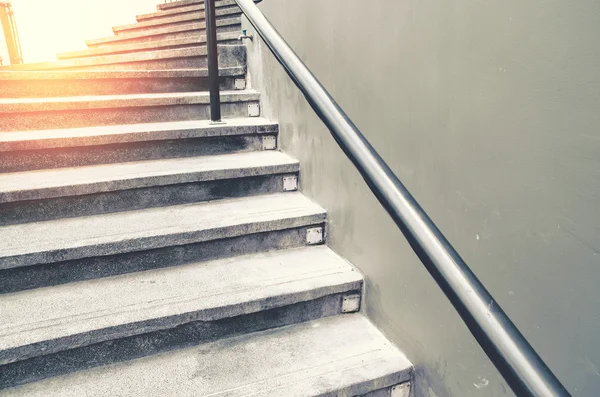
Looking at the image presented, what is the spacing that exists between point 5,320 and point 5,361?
0.15 m

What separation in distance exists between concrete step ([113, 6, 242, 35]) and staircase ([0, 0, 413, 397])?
136 cm

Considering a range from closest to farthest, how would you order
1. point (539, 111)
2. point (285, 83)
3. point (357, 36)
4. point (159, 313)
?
1. point (539, 111)
2. point (159, 313)
3. point (357, 36)
4. point (285, 83)

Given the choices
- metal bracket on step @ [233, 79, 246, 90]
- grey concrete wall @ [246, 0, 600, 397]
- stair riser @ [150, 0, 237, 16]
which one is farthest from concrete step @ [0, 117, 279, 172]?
stair riser @ [150, 0, 237, 16]

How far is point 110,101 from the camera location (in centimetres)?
214

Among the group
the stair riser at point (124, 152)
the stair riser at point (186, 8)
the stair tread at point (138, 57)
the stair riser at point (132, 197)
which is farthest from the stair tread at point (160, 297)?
the stair riser at point (186, 8)

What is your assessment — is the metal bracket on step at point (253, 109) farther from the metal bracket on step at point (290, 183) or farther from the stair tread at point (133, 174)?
the metal bracket on step at point (290, 183)

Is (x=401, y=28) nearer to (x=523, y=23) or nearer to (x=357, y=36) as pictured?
(x=357, y=36)

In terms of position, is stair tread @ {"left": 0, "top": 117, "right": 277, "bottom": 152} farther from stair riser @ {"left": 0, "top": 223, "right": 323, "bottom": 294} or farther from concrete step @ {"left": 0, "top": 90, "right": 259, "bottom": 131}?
stair riser @ {"left": 0, "top": 223, "right": 323, "bottom": 294}

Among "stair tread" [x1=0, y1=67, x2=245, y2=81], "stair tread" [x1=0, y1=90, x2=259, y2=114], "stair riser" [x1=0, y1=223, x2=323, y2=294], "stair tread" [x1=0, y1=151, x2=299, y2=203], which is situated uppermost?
"stair tread" [x1=0, y1=67, x2=245, y2=81]

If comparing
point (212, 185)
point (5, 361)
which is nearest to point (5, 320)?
point (5, 361)

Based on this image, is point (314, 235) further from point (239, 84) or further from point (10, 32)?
point (10, 32)

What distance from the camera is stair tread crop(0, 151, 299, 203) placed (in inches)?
65.1

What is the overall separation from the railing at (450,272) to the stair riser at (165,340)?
797 millimetres

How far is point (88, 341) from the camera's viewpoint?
128 cm
